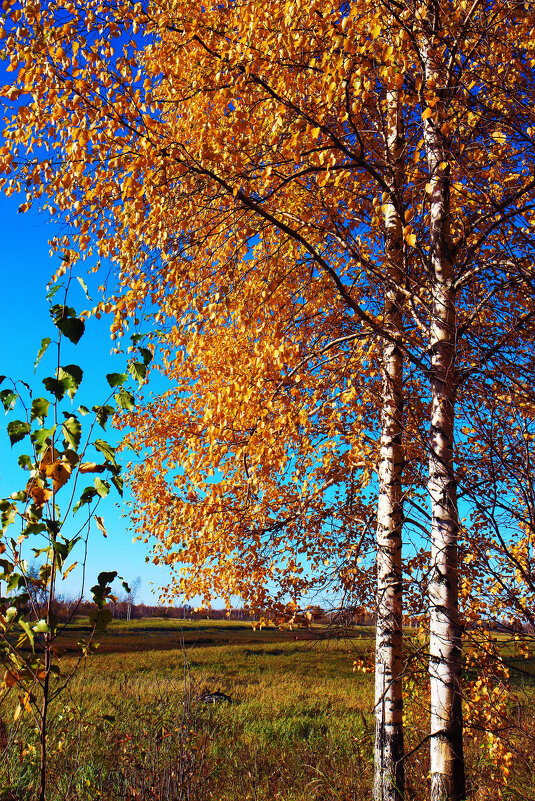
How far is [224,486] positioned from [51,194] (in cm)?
332

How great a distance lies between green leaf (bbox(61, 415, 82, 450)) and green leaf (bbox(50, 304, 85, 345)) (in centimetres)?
33

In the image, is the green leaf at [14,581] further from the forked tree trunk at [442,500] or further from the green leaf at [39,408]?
the forked tree trunk at [442,500]

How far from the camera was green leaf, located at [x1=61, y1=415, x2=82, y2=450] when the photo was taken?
6.85ft

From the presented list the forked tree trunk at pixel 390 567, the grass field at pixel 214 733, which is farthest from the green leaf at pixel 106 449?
the forked tree trunk at pixel 390 567

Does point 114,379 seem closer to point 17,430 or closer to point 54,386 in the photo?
point 54,386

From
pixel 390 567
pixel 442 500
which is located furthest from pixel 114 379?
pixel 390 567

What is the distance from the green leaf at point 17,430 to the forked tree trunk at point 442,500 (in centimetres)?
255

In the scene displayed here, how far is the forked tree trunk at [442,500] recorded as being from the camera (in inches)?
149

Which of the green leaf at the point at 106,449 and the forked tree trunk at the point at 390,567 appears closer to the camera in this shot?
the green leaf at the point at 106,449

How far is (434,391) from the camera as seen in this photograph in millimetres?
4324

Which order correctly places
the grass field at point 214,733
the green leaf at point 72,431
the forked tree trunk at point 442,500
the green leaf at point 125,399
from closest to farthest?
the green leaf at point 72,431
the green leaf at point 125,399
the forked tree trunk at point 442,500
the grass field at point 214,733

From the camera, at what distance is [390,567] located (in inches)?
194

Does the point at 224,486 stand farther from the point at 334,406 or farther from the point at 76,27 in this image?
the point at 76,27

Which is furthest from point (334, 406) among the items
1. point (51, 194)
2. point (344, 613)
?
point (51, 194)
